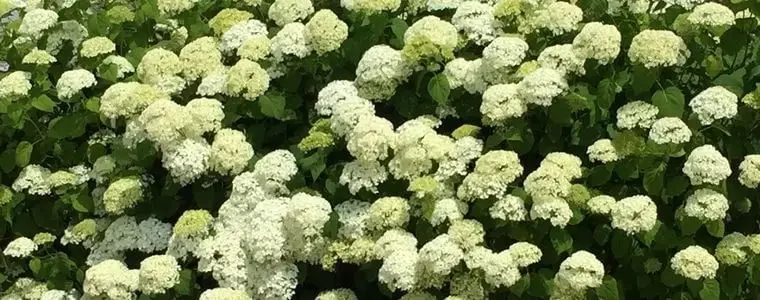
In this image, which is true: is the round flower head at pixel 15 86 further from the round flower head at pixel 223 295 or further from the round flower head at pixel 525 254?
the round flower head at pixel 525 254

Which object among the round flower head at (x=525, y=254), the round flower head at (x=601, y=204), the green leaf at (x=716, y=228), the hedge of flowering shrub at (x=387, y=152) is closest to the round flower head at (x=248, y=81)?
the hedge of flowering shrub at (x=387, y=152)

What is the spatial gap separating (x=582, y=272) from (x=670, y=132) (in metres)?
0.57

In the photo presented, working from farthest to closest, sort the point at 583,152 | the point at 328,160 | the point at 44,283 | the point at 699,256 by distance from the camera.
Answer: the point at 44,283, the point at 328,160, the point at 583,152, the point at 699,256

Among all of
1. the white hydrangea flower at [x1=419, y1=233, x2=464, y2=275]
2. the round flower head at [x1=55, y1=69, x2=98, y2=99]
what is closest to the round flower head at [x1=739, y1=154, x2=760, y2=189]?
the white hydrangea flower at [x1=419, y1=233, x2=464, y2=275]

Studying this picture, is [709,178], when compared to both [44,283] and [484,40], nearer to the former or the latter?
[484,40]

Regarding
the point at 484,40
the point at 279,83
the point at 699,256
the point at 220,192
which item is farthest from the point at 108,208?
the point at 699,256

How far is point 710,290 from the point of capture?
3.86 m

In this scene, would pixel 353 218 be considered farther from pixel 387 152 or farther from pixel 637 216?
pixel 637 216

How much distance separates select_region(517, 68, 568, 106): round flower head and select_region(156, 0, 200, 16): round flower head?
1771 millimetres

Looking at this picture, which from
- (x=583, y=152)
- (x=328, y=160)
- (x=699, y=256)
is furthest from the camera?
(x=328, y=160)

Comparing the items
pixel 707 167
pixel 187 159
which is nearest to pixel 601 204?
pixel 707 167

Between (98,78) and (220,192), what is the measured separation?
88 centimetres

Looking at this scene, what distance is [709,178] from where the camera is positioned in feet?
12.6

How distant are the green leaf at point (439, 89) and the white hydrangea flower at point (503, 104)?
0.21 meters
